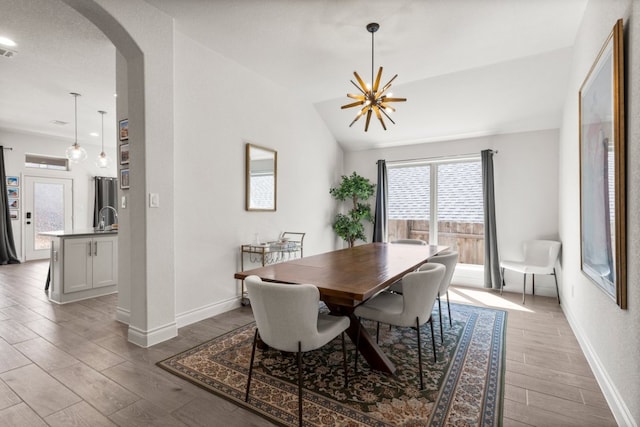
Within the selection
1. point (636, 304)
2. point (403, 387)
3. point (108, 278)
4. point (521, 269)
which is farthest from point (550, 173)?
point (108, 278)

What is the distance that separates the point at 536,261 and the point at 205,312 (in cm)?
434

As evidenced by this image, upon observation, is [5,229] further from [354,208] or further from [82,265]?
[354,208]

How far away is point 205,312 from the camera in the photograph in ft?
10.9

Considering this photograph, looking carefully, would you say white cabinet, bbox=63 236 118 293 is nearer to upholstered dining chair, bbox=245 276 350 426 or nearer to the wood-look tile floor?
the wood-look tile floor

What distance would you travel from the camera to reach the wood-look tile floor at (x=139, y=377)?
1738 mm

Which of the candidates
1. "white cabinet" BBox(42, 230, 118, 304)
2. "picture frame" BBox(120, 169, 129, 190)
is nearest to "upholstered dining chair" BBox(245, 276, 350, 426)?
"picture frame" BBox(120, 169, 129, 190)

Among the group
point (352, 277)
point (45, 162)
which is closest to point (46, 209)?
point (45, 162)

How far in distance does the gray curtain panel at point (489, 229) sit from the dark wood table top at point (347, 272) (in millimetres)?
1993

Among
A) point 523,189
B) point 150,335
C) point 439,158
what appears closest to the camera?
point 150,335

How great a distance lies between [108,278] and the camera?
4.23 metres

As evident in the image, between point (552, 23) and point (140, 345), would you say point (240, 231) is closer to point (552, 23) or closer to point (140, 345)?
point (140, 345)

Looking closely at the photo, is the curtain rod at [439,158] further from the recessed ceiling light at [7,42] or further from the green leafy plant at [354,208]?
the recessed ceiling light at [7,42]

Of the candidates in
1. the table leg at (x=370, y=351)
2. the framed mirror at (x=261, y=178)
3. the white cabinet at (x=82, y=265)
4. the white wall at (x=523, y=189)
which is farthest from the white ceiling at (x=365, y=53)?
the table leg at (x=370, y=351)

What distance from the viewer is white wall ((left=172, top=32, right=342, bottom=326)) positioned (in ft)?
10.2
